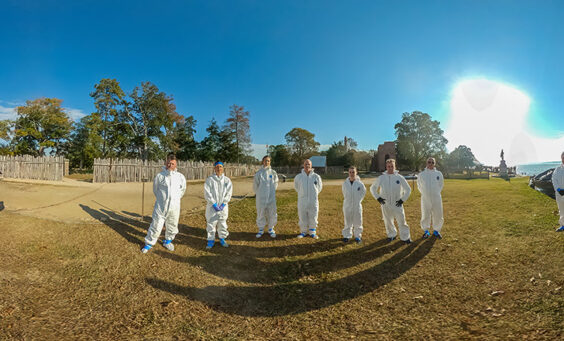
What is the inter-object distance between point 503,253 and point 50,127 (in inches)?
1853

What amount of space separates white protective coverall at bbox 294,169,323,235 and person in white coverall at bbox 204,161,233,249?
Answer: 5.89 ft

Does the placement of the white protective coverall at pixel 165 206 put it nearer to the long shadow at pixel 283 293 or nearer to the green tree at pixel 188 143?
the long shadow at pixel 283 293

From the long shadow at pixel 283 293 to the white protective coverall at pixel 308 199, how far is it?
2.03 metres

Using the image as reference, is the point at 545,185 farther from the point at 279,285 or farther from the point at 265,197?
the point at 279,285

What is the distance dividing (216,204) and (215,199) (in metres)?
0.12

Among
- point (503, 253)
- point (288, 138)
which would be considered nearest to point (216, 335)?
point (503, 253)

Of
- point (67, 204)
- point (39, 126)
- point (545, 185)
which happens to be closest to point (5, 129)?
point (39, 126)

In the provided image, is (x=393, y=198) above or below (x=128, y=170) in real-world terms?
below

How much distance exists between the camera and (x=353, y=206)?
5.92m

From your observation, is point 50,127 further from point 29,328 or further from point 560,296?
point 560,296

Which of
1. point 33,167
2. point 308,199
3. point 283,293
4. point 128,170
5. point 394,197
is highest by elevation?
point 33,167

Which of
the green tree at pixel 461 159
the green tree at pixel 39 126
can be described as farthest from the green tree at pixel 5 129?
the green tree at pixel 461 159

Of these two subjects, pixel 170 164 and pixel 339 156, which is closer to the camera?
pixel 170 164

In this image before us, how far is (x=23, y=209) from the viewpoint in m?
7.50
